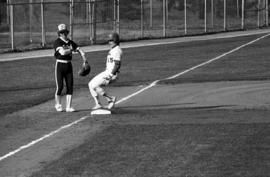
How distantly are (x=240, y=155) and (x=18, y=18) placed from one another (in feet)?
115

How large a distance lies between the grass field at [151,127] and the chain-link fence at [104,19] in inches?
550

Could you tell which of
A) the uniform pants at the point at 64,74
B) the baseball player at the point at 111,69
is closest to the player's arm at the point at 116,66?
the baseball player at the point at 111,69

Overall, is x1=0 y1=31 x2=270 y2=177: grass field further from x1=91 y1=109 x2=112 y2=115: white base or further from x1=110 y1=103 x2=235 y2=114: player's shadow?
x1=91 y1=109 x2=112 y2=115: white base

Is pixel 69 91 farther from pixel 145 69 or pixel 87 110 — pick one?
pixel 145 69

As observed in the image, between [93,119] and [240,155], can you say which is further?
[93,119]

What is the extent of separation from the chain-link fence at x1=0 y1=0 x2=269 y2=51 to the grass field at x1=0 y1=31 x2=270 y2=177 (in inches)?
550

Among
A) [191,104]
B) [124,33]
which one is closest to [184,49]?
[124,33]

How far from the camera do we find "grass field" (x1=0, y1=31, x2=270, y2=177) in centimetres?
1230

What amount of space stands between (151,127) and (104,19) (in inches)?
1249

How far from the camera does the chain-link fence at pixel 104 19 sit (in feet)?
141

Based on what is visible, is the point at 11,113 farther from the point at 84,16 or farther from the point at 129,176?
the point at 84,16

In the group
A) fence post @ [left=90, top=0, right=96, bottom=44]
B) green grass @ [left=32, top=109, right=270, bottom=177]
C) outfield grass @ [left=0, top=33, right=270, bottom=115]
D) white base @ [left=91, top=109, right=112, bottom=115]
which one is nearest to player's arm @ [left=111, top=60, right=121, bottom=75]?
white base @ [left=91, top=109, right=112, bottom=115]

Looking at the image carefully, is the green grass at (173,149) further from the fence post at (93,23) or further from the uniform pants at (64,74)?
the fence post at (93,23)

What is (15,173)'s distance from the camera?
12.0 m
